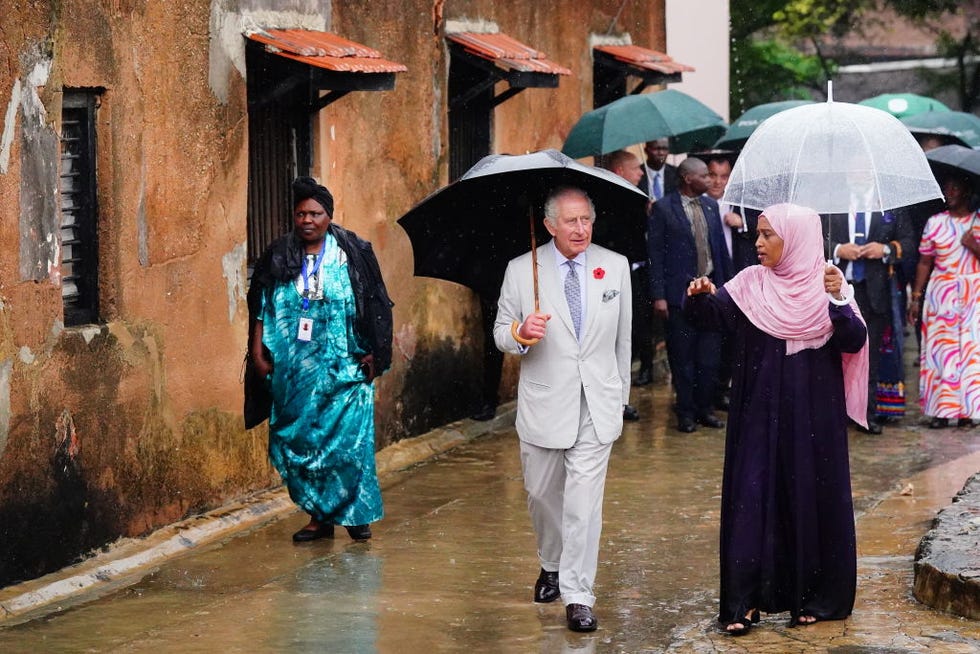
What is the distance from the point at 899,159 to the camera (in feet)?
24.0

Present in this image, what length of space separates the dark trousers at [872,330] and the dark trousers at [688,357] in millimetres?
1036

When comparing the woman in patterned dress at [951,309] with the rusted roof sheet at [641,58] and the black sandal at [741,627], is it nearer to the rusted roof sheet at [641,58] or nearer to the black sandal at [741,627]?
the rusted roof sheet at [641,58]

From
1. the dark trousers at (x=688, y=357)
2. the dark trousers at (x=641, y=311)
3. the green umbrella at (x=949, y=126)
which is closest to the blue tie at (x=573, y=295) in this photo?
the dark trousers at (x=688, y=357)

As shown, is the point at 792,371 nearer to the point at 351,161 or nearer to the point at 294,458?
the point at 294,458

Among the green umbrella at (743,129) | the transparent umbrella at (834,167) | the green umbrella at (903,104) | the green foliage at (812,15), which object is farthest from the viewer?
the green foliage at (812,15)

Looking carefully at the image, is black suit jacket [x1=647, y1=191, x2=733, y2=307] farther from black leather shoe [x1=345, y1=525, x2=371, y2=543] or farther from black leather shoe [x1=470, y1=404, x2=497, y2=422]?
black leather shoe [x1=345, y1=525, x2=371, y2=543]

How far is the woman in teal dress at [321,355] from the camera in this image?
8.60m

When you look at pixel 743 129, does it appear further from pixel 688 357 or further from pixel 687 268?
pixel 688 357

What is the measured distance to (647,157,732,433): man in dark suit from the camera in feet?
39.8

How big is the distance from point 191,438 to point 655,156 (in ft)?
20.7

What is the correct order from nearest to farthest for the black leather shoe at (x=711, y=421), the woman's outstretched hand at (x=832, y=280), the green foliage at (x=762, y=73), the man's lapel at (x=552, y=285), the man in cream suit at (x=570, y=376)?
1. the woman's outstretched hand at (x=832, y=280)
2. the man in cream suit at (x=570, y=376)
3. the man's lapel at (x=552, y=285)
4. the black leather shoe at (x=711, y=421)
5. the green foliage at (x=762, y=73)

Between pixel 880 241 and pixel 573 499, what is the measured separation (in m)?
5.82

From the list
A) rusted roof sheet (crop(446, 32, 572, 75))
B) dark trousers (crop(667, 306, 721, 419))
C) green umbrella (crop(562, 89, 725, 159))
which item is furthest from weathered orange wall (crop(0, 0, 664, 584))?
green umbrella (crop(562, 89, 725, 159))

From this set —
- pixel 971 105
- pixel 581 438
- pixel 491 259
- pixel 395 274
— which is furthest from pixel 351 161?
pixel 971 105
